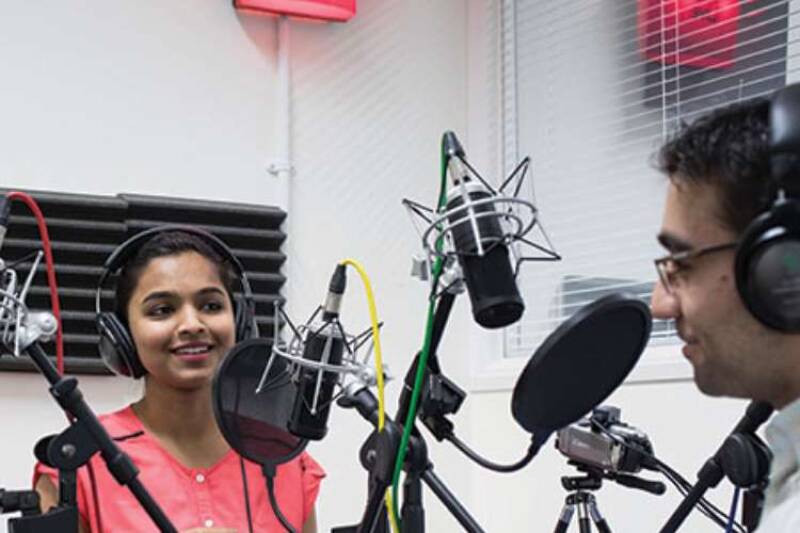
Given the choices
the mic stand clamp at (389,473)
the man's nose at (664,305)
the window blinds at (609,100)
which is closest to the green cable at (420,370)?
the mic stand clamp at (389,473)

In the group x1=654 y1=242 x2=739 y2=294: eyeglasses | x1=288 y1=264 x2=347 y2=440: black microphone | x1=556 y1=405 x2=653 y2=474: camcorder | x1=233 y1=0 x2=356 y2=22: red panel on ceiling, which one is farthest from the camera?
x1=233 y1=0 x2=356 y2=22: red panel on ceiling

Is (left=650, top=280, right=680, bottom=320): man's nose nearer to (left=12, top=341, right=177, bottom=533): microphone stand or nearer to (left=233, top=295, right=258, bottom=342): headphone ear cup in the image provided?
(left=12, top=341, right=177, bottom=533): microphone stand

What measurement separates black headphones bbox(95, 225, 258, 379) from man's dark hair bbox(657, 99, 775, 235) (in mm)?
983

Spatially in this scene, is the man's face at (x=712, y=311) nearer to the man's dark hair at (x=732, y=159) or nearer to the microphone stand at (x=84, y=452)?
the man's dark hair at (x=732, y=159)

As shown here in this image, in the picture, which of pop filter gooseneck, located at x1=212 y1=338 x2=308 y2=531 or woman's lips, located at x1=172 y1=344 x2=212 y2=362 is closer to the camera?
pop filter gooseneck, located at x1=212 y1=338 x2=308 y2=531

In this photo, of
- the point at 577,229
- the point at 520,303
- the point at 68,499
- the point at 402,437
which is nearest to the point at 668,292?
the point at 520,303

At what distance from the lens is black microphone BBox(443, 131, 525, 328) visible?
44.2 inches

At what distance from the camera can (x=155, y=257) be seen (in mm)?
1997

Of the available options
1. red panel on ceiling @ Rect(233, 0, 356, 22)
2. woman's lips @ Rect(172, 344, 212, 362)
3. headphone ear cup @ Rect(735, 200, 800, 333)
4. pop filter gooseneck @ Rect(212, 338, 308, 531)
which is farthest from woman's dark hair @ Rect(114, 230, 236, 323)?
red panel on ceiling @ Rect(233, 0, 356, 22)

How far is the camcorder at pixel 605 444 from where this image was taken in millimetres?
1715

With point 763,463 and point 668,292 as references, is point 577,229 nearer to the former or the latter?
point 763,463

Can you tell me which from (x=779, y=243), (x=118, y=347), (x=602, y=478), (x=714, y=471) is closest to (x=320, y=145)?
(x=118, y=347)

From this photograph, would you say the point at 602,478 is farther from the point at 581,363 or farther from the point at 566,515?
the point at 581,363

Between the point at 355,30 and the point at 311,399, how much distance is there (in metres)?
2.30
